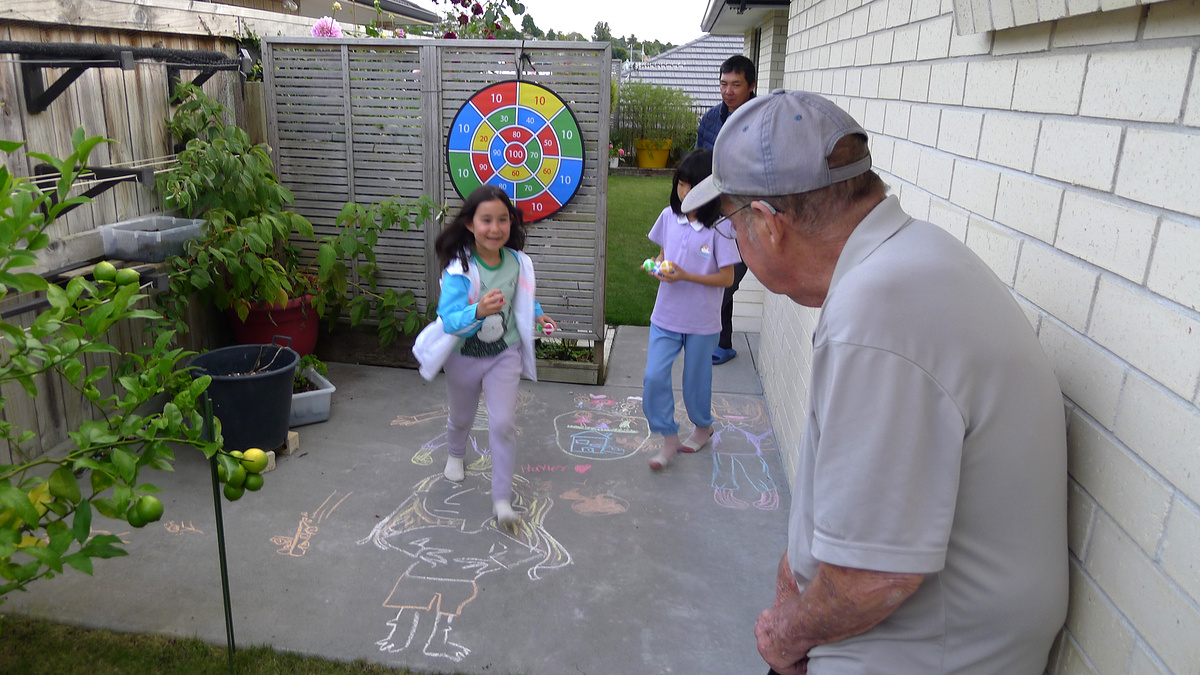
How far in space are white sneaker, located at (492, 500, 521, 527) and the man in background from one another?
2.28 m

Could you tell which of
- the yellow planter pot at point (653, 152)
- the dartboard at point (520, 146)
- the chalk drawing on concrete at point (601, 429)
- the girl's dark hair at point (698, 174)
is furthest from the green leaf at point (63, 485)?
the yellow planter pot at point (653, 152)

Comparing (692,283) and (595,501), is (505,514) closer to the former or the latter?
(595,501)

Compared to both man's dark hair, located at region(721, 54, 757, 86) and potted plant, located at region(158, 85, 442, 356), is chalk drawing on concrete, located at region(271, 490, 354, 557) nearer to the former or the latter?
potted plant, located at region(158, 85, 442, 356)

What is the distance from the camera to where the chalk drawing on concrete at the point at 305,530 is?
3271 millimetres

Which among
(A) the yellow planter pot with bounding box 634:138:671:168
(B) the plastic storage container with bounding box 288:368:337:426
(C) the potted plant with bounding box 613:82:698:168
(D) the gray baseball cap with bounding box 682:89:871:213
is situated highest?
(C) the potted plant with bounding box 613:82:698:168

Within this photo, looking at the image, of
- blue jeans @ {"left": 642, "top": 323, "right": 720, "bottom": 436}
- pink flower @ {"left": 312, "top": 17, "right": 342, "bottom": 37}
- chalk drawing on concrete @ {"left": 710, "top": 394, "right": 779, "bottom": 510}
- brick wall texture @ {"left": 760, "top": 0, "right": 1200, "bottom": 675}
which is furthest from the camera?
pink flower @ {"left": 312, "top": 17, "right": 342, "bottom": 37}

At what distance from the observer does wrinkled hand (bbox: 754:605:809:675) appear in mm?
1397

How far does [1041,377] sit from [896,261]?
0.93ft

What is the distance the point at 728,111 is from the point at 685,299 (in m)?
2.36

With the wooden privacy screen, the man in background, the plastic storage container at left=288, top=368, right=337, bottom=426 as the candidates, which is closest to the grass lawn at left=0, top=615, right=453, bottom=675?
the plastic storage container at left=288, top=368, right=337, bottom=426

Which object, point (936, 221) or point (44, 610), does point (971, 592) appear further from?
point (44, 610)

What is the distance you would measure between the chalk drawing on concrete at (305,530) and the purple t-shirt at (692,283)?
6.06ft

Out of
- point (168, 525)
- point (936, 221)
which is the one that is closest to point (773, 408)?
point (936, 221)

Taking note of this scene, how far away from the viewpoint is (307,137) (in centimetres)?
532
